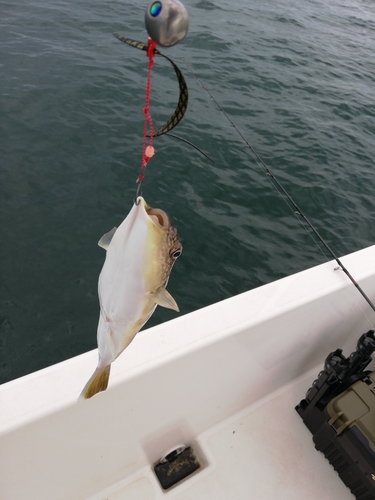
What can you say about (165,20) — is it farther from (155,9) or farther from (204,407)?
(204,407)

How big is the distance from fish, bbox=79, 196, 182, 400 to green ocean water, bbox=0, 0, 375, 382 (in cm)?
274

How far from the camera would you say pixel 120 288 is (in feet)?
4.59

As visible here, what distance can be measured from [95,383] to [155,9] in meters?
1.42

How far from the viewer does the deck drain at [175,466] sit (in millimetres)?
2924

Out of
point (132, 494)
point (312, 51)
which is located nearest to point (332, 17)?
point (312, 51)

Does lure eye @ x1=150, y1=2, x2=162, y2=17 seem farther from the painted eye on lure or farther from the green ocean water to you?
the green ocean water

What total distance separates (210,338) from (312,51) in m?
11.2

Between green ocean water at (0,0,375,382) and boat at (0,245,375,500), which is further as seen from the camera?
green ocean water at (0,0,375,382)

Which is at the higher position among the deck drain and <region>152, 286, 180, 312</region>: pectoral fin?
<region>152, 286, 180, 312</region>: pectoral fin

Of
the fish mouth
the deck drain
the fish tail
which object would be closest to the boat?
the deck drain

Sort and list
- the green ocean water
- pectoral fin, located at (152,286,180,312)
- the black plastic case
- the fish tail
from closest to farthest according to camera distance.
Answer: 1. pectoral fin, located at (152,286,180,312)
2. the fish tail
3. the black plastic case
4. the green ocean water

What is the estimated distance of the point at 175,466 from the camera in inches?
118

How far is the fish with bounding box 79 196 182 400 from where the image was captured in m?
1.26

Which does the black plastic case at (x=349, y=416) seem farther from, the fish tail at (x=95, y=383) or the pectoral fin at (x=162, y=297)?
the pectoral fin at (x=162, y=297)
